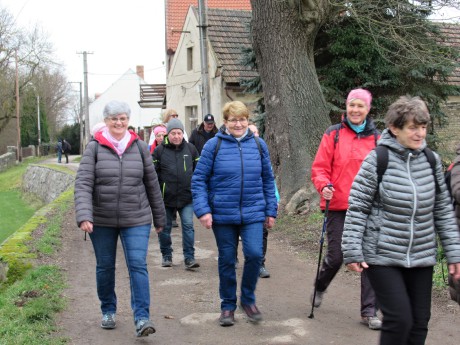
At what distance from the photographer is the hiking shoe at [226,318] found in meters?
5.68

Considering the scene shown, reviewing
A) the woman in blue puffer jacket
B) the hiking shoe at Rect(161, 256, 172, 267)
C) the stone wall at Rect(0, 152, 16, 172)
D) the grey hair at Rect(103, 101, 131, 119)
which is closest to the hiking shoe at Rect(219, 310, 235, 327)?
A: the woman in blue puffer jacket

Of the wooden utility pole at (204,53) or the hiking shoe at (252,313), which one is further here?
the wooden utility pole at (204,53)

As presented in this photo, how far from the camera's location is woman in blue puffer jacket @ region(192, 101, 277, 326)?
5.61 meters

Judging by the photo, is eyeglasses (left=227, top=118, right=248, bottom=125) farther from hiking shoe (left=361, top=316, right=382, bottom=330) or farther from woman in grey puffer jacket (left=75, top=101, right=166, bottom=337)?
hiking shoe (left=361, top=316, right=382, bottom=330)

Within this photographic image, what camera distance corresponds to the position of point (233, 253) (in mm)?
5688

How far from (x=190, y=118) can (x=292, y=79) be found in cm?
1886

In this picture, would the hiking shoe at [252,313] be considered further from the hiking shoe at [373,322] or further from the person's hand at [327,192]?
the person's hand at [327,192]

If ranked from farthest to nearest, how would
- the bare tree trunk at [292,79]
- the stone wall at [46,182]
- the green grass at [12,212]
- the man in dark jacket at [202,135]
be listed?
1. the stone wall at [46,182]
2. the green grass at [12,212]
3. the bare tree trunk at [292,79]
4. the man in dark jacket at [202,135]

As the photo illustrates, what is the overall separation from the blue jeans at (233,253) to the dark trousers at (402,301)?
67.2 inches

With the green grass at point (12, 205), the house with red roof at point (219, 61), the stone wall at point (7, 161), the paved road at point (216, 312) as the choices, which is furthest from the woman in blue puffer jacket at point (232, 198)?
the stone wall at point (7, 161)


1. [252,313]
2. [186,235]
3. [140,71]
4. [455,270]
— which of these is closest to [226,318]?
[252,313]

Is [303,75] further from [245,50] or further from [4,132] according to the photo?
[4,132]

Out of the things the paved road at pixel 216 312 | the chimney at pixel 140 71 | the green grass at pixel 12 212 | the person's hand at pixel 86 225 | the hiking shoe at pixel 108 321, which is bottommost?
the green grass at pixel 12 212

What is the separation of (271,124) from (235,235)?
6.42 m
